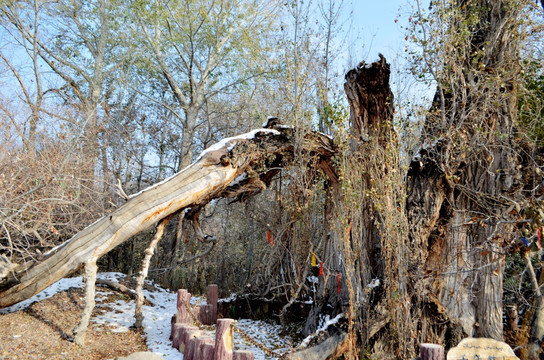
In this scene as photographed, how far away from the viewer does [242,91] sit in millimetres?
11227

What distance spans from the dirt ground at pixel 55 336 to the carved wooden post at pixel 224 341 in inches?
57.7

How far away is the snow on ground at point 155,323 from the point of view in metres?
5.27

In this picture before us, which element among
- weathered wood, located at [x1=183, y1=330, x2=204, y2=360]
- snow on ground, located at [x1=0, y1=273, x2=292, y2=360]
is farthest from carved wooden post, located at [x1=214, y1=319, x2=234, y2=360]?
snow on ground, located at [x1=0, y1=273, x2=292, y2=360]

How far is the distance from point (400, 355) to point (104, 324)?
154 inches

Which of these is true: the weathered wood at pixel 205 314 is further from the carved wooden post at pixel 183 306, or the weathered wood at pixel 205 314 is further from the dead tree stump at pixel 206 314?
the carved wooden post at pixel 183 306

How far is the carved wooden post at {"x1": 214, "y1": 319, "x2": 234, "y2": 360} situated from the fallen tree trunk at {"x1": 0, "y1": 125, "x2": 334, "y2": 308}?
1.84m

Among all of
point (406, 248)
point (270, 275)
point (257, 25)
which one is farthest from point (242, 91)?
point (406, 248)

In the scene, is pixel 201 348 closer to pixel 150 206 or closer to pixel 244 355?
pixel 244 355

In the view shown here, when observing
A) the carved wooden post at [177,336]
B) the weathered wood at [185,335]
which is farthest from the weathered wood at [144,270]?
the weathered wood at [185,335]

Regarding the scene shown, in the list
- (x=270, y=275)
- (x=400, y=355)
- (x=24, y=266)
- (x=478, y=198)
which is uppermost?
(x=478, y=198)

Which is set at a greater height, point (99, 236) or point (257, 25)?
point (257, 25)

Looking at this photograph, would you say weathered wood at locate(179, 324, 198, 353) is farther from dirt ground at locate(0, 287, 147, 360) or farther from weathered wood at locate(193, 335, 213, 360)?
dirt ground at locate(0, 287, 147, 360)

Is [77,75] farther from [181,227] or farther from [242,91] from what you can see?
[181,227]

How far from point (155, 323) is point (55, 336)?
154cm
